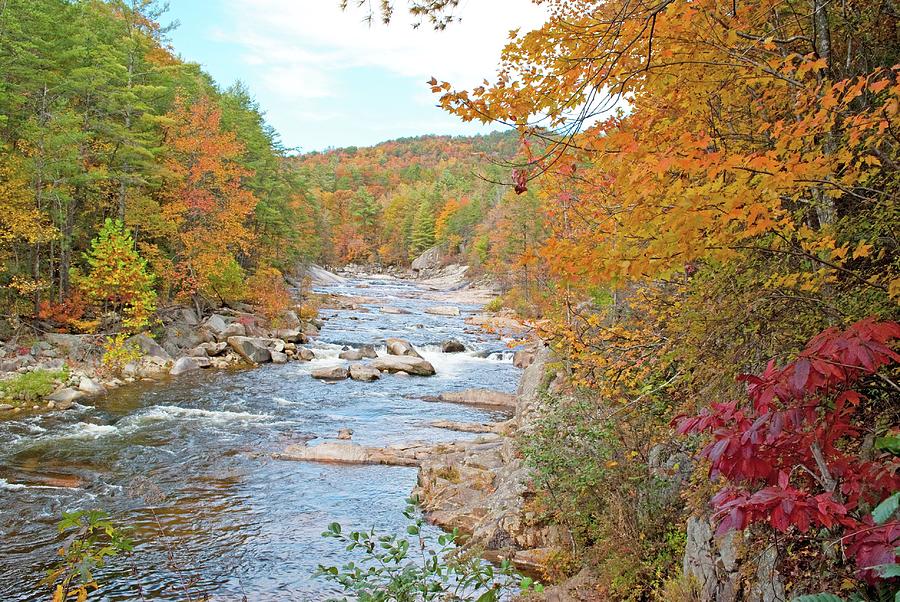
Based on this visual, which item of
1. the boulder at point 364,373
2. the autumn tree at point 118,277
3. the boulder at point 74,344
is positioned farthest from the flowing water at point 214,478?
the autumn tree at point 118,277

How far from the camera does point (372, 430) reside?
45.5 feet

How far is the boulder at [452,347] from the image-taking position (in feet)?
79.2

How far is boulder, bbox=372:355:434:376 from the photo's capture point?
66.6 ft

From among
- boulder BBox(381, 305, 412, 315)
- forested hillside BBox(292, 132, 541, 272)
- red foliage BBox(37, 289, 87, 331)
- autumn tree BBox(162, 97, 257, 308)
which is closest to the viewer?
red foliage BBox(37, 289, 87, 331)

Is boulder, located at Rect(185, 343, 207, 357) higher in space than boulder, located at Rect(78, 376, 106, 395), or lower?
higher

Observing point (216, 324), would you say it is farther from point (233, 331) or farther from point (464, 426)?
point (464, 426)

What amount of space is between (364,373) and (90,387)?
788cm

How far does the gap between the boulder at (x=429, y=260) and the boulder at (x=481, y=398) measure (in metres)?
56.4

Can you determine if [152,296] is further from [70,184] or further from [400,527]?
[400,527]

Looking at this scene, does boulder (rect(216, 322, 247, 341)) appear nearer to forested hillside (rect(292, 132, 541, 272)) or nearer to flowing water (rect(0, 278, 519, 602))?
flowing water (rect(0, 278, 519, 602))

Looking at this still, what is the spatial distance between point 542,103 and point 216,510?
28.3ft

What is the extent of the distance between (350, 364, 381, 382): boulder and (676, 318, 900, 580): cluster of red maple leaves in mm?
16739

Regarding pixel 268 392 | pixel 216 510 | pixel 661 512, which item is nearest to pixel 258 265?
pixel 268 392

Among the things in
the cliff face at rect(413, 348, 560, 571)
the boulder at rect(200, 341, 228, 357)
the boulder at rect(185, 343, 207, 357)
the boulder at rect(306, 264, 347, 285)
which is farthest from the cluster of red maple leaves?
the boulder at rect(306, 264, 347, 285)
